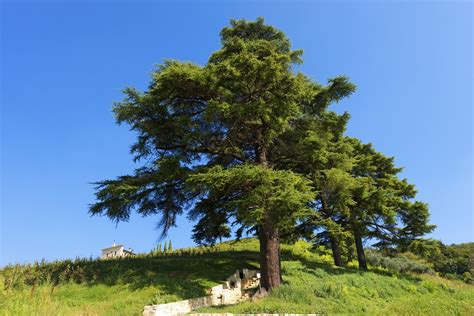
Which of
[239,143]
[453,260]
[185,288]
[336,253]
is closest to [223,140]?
[239,143]

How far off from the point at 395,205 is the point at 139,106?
19.1 meters

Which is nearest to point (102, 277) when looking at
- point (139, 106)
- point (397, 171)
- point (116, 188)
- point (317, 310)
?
point (116, 188)

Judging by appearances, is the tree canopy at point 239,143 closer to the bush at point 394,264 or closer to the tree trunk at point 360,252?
the tree trunk at point 360,252

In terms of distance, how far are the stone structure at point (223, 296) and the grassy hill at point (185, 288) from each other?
41cm

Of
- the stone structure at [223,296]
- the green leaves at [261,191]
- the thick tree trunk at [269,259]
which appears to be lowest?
the stone structure at [223,296]

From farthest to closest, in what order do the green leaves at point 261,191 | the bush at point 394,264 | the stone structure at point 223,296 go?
the bush at point 394,264 < the green leaves at point 261,191 < the stone structure at point 223,296

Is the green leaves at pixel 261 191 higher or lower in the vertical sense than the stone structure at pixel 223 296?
higher

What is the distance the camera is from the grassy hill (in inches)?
449

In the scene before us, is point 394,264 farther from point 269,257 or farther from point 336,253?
point 269,257

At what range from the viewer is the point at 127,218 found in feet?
53.4

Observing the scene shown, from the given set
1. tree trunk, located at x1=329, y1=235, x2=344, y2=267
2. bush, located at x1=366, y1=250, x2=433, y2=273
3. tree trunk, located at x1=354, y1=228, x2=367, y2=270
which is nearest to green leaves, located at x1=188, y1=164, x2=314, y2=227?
tree trunk, located at x1=329, y1=235, x2=344, y2=267

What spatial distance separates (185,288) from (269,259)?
11.7ft

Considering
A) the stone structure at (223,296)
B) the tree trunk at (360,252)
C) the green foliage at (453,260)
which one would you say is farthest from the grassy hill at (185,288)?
the green foliage at (453,260)

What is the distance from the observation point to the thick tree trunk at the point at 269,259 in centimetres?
1418
